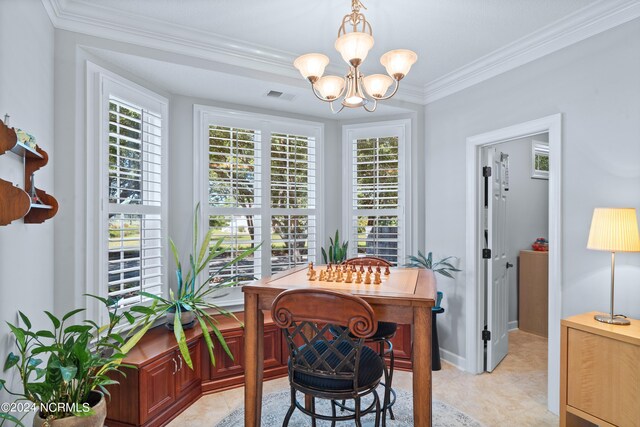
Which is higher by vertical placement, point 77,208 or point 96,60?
point 96,60

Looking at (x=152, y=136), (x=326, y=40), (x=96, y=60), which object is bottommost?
(x=152, y=136)

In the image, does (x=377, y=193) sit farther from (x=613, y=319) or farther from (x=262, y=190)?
(x=613, y=319)

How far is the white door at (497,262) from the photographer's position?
341 cm

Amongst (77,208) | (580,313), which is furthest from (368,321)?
(77,208)

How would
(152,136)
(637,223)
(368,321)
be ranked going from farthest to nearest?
(152,136) → (637,223) → (368,321)

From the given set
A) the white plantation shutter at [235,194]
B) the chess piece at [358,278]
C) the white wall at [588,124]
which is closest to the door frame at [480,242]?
the white wall at [588,124]

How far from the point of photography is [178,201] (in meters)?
3.35

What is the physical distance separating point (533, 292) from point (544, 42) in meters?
2.95

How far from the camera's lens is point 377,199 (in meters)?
3.96

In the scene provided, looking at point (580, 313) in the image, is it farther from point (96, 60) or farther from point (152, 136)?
point (96, 60)

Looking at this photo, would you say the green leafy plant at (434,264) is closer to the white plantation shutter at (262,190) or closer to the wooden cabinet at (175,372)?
the wooden cabinet at (175,372)

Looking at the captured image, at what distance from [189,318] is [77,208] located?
3.73 ft

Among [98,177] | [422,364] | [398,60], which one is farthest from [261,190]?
[422,364]

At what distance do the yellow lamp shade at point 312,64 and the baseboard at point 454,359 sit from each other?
2.87 m
